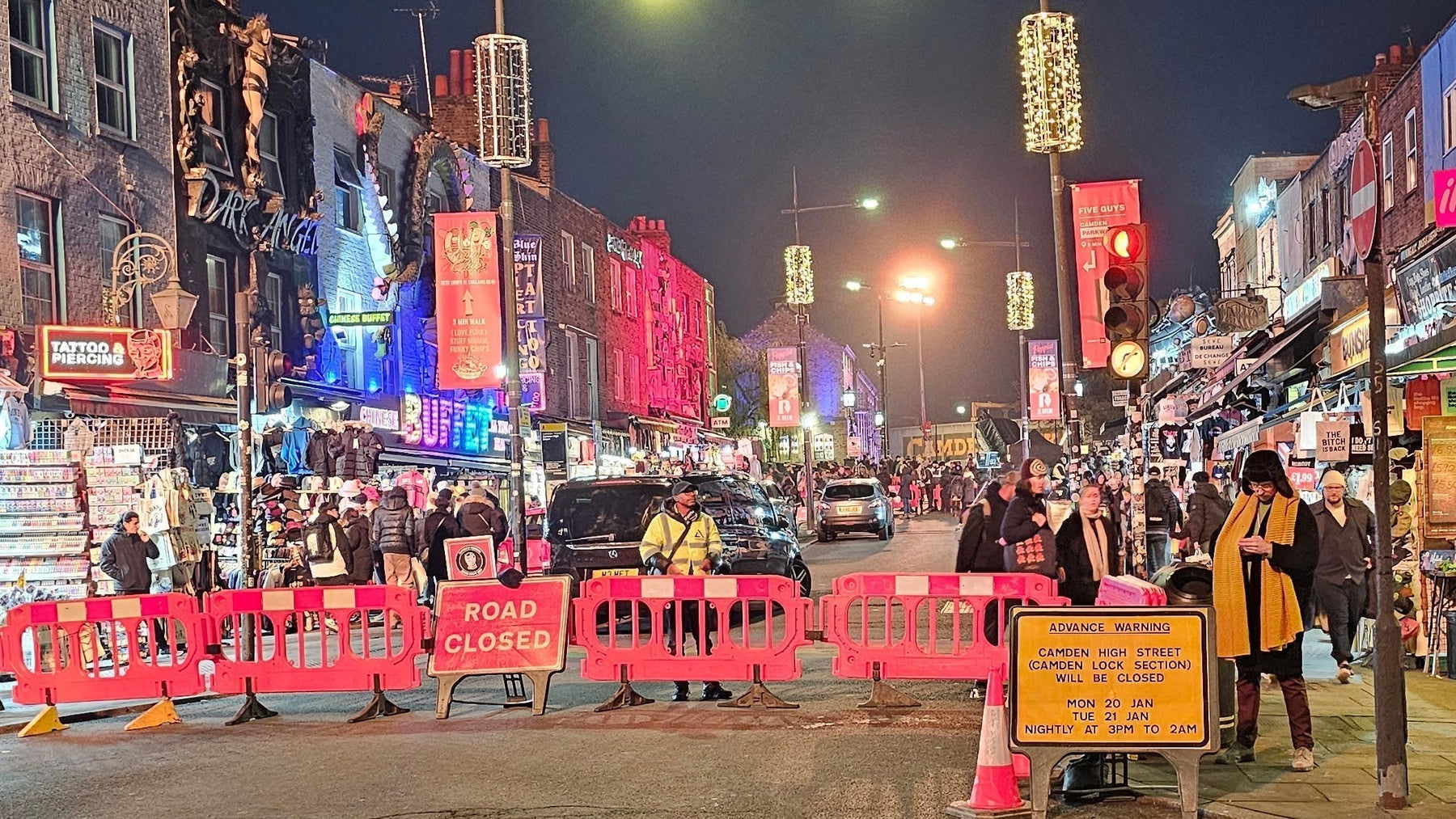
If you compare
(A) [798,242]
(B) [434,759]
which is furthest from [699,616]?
(A) [798,242]

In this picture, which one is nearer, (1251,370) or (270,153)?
(1251,370)

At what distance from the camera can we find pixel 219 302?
77.6 feet

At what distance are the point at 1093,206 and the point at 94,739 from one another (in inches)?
587

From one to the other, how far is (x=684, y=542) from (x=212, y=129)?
45.0ft

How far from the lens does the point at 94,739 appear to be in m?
11.0

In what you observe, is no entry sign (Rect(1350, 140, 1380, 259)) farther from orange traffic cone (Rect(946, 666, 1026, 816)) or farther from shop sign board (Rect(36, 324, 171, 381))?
shop sign board (Rect(36, 324, 171, 381))

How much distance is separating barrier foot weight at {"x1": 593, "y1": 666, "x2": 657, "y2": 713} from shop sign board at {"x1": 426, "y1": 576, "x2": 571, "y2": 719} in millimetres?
481

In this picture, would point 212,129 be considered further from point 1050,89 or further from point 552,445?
point 1050,89

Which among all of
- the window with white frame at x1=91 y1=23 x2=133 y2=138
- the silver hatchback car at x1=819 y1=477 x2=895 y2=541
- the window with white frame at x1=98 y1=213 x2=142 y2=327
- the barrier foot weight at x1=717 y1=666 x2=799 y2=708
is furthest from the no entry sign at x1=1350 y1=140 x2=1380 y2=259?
the silver hatchback car at x1=819 y1=477 x2=895 y2=541

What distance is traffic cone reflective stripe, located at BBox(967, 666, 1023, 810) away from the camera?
759 centimetres

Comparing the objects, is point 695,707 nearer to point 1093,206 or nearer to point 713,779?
point 713,779

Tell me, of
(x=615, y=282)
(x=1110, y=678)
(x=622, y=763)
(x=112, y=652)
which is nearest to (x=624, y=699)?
(x=622, y=763)

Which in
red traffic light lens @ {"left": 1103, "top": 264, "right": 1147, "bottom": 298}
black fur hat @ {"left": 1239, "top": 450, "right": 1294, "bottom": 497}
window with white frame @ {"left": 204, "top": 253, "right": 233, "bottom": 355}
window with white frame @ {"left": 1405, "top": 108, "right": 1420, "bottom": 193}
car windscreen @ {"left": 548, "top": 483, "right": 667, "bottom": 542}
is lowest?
car windscreen @ {"left": 548, "top": 483, "right": 667, "bottom": 542}

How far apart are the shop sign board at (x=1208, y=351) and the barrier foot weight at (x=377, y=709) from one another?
14.5 metres
